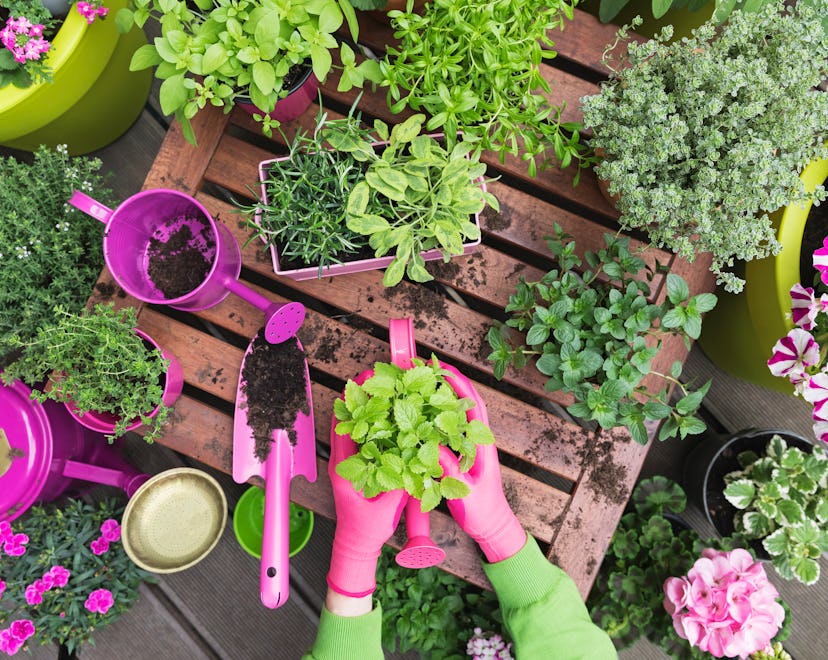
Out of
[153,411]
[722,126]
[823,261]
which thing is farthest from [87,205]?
[823,261]

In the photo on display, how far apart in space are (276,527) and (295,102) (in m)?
0.80

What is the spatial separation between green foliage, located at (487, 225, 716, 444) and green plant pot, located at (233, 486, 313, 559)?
750 millimetres

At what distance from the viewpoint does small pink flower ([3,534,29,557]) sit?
1292 millimetres

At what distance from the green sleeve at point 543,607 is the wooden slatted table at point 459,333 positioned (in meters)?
0.06

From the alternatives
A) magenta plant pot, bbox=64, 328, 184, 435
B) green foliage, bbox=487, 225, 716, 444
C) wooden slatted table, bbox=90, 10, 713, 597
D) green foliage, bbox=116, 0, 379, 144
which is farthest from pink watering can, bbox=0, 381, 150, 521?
green foliage, bbox=487, 225, 716, 444

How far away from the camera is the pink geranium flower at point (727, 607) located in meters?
1.13

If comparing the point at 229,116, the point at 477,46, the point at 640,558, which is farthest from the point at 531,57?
the point at 640,558

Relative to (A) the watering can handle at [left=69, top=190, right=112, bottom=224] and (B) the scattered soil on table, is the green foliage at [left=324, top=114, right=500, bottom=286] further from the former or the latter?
A: (A) the watering can handle at [left=69, top=190, right=112, bottom=224]

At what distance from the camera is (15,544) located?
1298 mm

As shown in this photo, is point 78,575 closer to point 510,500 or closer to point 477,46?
point 510,500

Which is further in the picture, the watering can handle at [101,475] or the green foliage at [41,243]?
Answer: the watering can handle at [101,475]

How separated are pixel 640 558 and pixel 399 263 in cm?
101

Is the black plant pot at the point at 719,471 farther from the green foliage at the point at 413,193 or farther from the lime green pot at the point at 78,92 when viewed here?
the lime green pot at the point at 78,92

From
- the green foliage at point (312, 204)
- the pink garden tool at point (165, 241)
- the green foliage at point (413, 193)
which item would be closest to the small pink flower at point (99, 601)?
the pink garden tool at point (165, 241)
